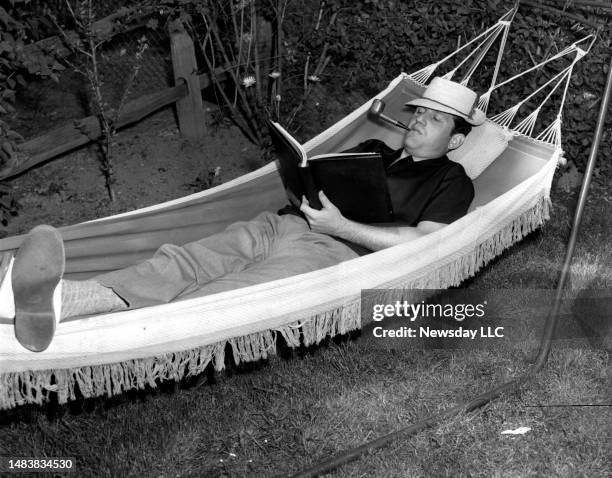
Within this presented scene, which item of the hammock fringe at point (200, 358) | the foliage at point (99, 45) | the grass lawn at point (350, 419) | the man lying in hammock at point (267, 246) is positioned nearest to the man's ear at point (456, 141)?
the man lying in hammock at point (267, 246)

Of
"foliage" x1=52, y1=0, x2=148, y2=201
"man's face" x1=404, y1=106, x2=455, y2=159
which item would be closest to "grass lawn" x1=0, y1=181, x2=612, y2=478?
"man's face" x1=404, y1=106, x2=455, y2=159

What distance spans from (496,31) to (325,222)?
56.5 inches

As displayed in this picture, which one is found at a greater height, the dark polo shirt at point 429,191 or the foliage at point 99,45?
the foliage at point 99,45

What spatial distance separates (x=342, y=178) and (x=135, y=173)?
6.58 feet

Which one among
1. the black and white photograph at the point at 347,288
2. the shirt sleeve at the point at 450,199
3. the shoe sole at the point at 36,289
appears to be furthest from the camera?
the shirt sleeve at the point at 450,199

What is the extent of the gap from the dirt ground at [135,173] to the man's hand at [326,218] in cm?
150

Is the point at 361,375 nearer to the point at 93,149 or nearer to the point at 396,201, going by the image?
the point at 396,201

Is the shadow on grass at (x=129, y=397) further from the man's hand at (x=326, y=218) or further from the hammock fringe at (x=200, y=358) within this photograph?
the man's hand at (x=326, y=218)

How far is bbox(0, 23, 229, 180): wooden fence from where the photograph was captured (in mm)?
3752

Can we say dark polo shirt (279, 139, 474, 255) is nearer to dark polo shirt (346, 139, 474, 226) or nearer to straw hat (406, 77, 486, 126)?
dark polo shirt (346, 139, 474, 226)

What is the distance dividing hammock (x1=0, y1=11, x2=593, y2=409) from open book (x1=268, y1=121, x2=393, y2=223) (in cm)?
22

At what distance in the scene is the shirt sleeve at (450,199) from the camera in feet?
9.12

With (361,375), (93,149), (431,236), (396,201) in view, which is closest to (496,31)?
(396,201)

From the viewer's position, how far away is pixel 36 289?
2.05 meters
